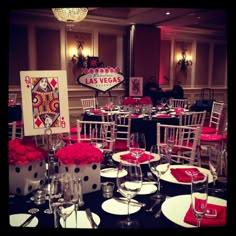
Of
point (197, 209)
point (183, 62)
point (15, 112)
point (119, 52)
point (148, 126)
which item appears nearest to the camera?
point (197, 209)

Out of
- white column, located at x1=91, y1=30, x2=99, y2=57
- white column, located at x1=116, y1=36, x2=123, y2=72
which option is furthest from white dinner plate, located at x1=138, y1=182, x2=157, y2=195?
white column, located at x1=116, y1=36, x2=123, y2=72

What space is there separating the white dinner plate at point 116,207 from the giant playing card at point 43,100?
38 centimetres

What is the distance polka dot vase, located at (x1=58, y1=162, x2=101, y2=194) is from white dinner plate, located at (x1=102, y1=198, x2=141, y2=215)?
11 cm

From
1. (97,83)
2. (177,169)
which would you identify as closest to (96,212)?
(177,169)

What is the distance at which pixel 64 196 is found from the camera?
33.0 inches

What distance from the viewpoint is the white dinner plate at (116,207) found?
0.98 m

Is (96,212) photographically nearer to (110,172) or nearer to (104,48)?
(110,172)

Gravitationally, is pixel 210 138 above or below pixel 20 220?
below

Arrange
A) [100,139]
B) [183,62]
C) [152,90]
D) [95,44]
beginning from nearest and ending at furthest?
[100,139]
[95,44]
[152,90]
[183,62]

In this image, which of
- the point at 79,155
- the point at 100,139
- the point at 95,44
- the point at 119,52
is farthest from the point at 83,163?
the point at 119,52

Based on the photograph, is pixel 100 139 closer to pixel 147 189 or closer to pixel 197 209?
pixel 147 189

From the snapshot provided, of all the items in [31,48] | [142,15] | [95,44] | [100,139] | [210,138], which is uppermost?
[142,15]

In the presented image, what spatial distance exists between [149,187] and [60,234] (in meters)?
0.51

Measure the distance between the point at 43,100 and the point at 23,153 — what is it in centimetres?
23
